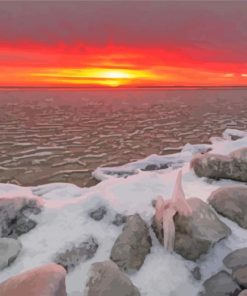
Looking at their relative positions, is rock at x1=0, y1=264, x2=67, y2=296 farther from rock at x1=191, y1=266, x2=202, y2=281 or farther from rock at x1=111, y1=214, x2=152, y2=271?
rock at x1=191, y1=266, x2=202, y2=281

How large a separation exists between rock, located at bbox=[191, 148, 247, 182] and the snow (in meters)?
0.25

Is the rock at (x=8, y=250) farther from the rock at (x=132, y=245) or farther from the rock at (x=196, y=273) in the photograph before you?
the rock at (x=196, y=273)

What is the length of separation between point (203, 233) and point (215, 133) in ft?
64.4

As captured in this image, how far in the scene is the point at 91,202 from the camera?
9766mm

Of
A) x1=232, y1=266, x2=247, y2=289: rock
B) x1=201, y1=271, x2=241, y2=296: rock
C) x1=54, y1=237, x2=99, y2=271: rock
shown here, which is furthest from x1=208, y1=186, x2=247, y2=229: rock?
x1=54, y1=237, x2=99, y2=271: rock

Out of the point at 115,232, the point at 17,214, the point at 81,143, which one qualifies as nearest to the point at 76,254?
the point at 115,232

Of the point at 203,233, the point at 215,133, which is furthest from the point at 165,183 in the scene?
the point at 215,133

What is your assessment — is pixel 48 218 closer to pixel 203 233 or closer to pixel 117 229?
pixel 117 229

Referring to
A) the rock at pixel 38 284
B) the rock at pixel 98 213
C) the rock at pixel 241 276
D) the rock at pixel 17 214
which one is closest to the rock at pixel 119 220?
the rock at pixel 98 213

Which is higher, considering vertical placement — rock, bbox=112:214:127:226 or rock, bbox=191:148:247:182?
rock, bbox=191:148:247:182

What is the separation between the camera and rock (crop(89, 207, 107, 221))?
9.21 metres

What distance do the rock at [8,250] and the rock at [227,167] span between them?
→ 5909 millimetres

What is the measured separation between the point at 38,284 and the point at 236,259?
421 cm

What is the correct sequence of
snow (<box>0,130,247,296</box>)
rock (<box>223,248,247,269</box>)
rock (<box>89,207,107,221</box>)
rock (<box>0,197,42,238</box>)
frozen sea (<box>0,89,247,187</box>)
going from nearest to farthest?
snow (<box>0,130,247,296</box>) → rock (<box>223,248,247,269</box>) → rock (<box>0,197,42,238</box>) → rock (<box>89,207,107,221</box>) → frozen sea (<box>0,89,247,187</box>)
